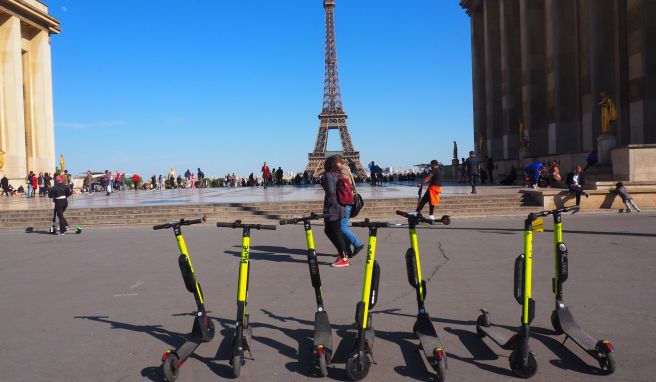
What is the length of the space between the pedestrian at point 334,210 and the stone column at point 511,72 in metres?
33.6

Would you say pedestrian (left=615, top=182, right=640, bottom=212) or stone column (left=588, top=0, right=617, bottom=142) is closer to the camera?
pedestrian (left=615, top=182, right=640, bottom=212)

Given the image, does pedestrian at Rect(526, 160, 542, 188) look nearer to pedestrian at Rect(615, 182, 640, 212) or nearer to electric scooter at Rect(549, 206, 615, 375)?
pedestrian at Rect(615, 182, 640, 212)

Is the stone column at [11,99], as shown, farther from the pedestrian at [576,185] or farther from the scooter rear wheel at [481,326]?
the scooter rear wheel at [481,326]

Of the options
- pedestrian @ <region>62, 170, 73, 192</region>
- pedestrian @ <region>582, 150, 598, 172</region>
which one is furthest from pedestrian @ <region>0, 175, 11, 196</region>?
pedestrian @ <region>582, 150, 598, 172</region>

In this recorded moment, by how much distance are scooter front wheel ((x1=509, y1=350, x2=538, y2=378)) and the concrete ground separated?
0.07m

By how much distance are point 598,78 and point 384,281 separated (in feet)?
79.1

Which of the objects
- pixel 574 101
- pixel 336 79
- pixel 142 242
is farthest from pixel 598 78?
pixel 336 79

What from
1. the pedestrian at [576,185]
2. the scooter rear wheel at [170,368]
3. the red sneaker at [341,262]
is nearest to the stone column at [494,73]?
the pedestrian at [576,185]

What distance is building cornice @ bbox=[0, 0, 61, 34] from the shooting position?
4478 centimetres

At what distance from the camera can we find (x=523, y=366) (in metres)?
4.28

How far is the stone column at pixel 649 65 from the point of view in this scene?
23.4 m

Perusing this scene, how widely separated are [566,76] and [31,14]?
1622 inches

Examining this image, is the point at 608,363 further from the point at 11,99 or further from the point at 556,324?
the point at 11,99

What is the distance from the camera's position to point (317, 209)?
63.1ft
